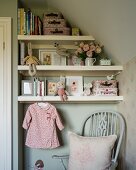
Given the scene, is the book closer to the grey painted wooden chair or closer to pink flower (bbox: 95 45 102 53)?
pink flower (bbox: 95 45 102 53)

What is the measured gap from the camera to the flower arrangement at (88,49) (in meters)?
2.47

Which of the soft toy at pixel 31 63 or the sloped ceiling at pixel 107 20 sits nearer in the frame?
the sloped ceiling at pixel 107 20

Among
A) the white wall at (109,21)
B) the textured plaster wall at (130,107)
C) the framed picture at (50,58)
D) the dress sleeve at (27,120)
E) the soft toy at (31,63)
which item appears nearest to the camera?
the white wall at (109,21)

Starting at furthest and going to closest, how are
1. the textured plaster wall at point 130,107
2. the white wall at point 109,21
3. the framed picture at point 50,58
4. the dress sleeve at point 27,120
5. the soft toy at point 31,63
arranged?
the framed picture at point 50,58 < the dress sleeve at point 27,120 < the soft toy at point 31,63 < the textured plaster wall at point 130,107 < the white wall at point 109,21

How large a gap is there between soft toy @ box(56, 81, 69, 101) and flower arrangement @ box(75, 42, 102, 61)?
39 cm

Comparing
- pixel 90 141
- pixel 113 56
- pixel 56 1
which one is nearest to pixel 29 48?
pixel 56 1

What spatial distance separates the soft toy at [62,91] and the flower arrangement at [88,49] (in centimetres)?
39

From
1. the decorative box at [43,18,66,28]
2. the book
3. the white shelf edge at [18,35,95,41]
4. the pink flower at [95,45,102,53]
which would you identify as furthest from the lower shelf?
the decorative box at [43,18,66,28]

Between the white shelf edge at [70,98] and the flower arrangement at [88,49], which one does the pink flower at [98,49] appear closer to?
the flower arrangement at [88,49]

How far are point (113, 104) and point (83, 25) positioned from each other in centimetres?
104

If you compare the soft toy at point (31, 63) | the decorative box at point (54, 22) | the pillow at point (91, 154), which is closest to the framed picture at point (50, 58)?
the soft toy at point (31, 63)

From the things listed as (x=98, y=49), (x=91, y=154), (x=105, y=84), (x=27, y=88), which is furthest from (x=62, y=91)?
(x=91, y=154)

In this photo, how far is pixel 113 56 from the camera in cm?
247

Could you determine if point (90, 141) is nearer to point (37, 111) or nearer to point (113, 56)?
point (37, 111)
